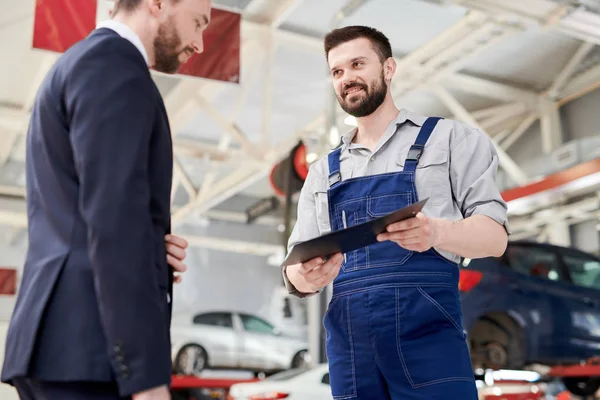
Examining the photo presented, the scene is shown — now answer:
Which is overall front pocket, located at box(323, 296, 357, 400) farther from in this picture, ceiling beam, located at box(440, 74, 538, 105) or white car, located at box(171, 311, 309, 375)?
ceiling beam, located at box(440, 74, 538, 105)

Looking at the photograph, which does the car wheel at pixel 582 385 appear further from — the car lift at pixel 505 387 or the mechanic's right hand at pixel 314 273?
the mechanic's right hand at pixel 314 273

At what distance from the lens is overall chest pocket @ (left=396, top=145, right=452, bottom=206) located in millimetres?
1826

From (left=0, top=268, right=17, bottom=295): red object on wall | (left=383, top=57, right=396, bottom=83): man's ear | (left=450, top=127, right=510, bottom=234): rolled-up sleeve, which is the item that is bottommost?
(left=450, top=127, right=510, bottom=234): rolled-up sleeve

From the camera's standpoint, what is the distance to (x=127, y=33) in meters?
1.27

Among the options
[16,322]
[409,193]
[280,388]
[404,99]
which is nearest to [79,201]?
[16,322]

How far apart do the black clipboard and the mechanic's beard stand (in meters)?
0.48

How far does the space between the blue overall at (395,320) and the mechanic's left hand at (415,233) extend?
0.19 meters

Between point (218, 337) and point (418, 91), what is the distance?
547 cm

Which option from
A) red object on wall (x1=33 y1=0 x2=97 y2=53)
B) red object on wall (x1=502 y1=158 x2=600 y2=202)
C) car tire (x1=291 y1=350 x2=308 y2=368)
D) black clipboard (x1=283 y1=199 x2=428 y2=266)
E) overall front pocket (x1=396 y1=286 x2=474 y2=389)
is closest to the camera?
black clipboard (x1=283 y1=199 x2=428 y2=266)

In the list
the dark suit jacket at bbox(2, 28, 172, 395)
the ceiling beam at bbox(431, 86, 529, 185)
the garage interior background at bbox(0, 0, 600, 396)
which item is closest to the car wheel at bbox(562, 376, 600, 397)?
the garage interior background at bbox(0, 0, 600, 396)

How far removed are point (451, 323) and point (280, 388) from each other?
375 cm

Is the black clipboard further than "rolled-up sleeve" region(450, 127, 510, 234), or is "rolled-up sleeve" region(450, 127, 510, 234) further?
"rolled-up sleeve" region(450, 127, 510, 234)

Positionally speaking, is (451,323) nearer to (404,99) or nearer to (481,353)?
(481,353)

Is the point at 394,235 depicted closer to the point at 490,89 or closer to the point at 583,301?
the point at 583,301
